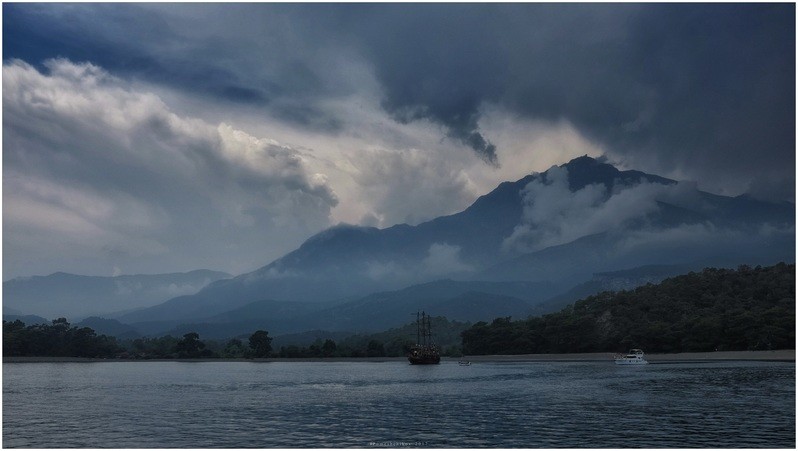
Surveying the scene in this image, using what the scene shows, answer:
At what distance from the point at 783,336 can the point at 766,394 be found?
121 metres

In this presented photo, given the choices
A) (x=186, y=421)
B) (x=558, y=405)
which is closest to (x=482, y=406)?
(x=558, y=405)

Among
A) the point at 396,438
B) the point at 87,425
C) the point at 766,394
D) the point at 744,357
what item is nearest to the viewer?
the point at 396,438

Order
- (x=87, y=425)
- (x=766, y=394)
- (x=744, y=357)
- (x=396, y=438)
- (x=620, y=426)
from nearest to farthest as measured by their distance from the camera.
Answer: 1. (x=396, y=438)
2. (x=620, y=426)
3. (x=87, y=425)
4. (x=766, y=394)
5. (x=744, y=357)

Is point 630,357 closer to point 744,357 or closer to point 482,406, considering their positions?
point 744,357

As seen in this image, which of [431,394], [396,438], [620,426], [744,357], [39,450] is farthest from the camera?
[744,357]

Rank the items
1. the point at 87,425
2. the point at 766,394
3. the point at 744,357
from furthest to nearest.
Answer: the point at 744,357 < the point at 766,394 < the point at 87,425

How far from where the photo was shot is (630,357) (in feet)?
618

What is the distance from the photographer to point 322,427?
60.2 meters

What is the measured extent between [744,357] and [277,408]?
144876 millimetres

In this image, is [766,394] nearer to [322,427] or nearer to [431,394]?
[431,394]

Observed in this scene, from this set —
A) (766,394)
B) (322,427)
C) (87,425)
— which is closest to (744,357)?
(766,394)

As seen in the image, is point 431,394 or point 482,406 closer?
point 482,406

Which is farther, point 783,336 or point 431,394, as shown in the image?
point 783,336

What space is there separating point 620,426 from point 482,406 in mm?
21234
